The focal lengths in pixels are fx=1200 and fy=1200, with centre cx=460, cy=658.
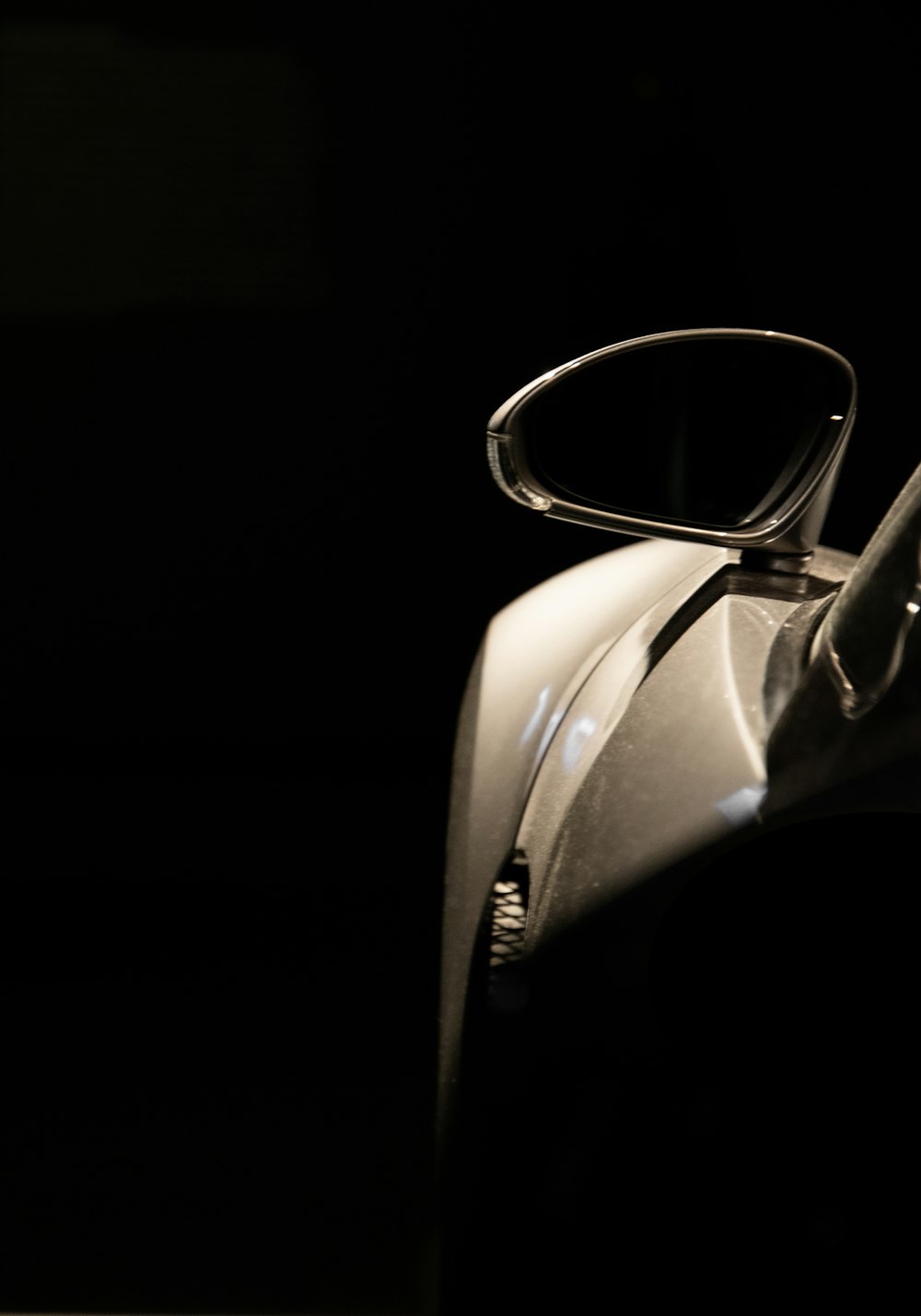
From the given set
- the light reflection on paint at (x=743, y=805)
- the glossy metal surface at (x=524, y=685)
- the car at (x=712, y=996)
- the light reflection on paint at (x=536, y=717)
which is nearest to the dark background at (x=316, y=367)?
the glossy metal surface at (x=524, y=685)

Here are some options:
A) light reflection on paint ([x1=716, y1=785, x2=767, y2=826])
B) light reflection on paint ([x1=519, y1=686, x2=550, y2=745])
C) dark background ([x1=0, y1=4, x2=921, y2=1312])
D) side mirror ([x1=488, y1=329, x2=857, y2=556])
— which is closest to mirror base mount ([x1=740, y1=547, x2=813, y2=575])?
side mirror ([x1=488, y1=329, x2=857, y2=556])

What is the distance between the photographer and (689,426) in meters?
1.47

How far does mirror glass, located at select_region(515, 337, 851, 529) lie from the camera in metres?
1.30

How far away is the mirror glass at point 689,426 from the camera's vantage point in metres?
1.30

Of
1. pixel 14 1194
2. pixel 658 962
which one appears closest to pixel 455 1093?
pixel 658 962

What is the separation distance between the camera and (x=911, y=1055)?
34.4 inches

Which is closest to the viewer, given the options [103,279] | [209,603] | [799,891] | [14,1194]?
[799,891]

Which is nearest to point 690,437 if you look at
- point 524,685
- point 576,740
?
point 524,685

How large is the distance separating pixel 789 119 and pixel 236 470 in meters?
1.74

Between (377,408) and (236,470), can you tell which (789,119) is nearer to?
(377,408)

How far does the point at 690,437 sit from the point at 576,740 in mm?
545

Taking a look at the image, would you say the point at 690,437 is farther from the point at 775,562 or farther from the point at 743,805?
the point at 743,805

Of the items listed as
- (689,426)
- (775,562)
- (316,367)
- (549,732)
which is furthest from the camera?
(316,367)

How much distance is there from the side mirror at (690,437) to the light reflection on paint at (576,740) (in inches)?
8.6
